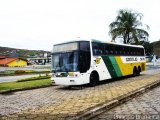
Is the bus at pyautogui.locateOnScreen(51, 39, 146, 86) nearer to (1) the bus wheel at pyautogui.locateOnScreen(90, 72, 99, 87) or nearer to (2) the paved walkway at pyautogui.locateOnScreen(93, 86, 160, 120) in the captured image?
(1) the bus wheel at pyautogui.locateOnScreen(90, 72, 99, 87)

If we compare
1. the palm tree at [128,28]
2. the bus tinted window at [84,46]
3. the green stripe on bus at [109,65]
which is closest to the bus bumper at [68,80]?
the bus tinted window at [84,46]

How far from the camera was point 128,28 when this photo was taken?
55781 mm

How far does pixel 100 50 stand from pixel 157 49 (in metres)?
116

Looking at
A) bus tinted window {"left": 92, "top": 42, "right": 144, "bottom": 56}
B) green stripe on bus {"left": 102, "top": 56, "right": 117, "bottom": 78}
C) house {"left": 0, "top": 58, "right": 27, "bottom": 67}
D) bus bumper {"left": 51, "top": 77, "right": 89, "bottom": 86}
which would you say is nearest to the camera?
bus bumper {"left": 51, "top": 77, "right": 89, "bottom": 86}

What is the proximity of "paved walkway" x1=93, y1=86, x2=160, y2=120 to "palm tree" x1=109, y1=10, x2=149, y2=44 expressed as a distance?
44.7 metres

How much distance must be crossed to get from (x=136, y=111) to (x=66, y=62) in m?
8.44

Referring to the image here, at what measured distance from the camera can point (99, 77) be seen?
763 inches

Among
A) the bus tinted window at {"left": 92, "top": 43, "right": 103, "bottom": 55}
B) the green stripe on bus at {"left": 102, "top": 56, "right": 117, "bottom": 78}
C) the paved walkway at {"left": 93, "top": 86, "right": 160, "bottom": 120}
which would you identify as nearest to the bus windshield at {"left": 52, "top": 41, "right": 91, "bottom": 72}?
the bus tinted window at {"left": 92, "top": 43, "right": 103, "bottom": 55}

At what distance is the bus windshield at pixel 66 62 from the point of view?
55.2ft

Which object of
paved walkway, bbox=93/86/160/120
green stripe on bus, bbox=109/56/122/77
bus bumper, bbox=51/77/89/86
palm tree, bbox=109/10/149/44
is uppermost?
palm tree, bbox=109/10/149/44

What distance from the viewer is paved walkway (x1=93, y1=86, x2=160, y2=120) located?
328 inches

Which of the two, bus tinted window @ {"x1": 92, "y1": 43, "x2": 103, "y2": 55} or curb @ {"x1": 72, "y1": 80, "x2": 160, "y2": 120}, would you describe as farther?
bus tinted window @ {"x1": 92, "y1": 43, "x2": 103, "y2": 55}

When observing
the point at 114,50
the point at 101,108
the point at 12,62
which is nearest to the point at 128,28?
the point at 114,50

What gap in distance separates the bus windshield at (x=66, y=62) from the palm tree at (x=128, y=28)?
127 feet
